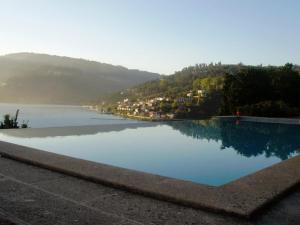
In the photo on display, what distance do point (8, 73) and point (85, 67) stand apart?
85.1ft

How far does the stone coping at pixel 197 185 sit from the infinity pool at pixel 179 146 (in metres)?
1.70

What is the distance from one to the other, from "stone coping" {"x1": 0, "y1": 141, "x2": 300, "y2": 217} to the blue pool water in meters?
1.67

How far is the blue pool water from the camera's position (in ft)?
25.4

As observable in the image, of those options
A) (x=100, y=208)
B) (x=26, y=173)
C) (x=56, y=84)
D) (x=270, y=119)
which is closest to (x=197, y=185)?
(x=100, y=208)

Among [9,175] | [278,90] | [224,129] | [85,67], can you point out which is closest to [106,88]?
[85,67]

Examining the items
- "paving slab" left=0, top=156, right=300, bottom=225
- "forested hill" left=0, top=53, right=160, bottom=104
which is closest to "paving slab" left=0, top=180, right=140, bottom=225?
"paving slab" left=0, top=156, right=300, bottom=225

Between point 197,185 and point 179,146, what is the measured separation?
610cm

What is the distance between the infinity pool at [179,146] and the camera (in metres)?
7.74

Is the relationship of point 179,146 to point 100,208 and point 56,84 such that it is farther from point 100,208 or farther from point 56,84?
point 56,84

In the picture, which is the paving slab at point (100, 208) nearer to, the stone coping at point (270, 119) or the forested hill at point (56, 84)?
Result: the stone coping at point (270, 119)

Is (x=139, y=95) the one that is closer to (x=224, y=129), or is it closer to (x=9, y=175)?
(x=224, y=129)

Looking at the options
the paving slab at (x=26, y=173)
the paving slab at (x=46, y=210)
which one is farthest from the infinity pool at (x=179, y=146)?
the paving slab at (x=46, y=210)

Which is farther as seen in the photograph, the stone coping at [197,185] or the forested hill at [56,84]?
the forested hill at [56,84]

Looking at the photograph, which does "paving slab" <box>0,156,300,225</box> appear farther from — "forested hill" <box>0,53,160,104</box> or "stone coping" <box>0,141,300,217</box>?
"forested hill" <box>0,53,160,104</box>
